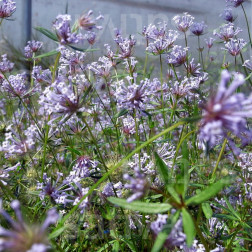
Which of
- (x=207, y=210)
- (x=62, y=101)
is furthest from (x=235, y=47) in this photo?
(x=62, y=101)

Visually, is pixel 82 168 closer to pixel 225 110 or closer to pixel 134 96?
pixel 134 96

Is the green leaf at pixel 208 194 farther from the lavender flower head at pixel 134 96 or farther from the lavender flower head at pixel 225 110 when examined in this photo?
the lavender flower head at pixel 134 96

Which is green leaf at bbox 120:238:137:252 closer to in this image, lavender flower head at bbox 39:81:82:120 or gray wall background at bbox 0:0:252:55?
lavender flower head at bbox 39:81:82:120

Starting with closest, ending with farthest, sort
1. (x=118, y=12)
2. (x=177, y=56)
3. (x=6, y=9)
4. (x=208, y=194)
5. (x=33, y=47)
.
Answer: (x=208, y=194) < (x=6, y=9) < (x=177, y=56) < (x=33, y=47) < (x=118, y=12)

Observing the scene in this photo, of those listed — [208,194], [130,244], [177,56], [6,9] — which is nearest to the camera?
[208,194]

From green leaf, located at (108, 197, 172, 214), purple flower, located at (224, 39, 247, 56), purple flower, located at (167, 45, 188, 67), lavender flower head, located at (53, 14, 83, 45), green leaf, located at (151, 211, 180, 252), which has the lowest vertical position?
green leaf, located at (151, 211, 180, 252)

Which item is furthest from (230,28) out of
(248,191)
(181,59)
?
(248,191)

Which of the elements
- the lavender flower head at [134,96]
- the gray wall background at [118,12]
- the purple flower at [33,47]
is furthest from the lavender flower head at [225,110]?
the gray wall background at [118,12]

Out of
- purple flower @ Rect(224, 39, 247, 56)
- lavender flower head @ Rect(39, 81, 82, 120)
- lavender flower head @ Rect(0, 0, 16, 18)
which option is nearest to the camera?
lavender flower head @ Rect(39, 81, 82, 120)

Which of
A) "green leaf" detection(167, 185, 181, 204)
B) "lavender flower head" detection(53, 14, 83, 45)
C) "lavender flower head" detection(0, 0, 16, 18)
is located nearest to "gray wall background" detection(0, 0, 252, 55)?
"lavender flower head" detection(0, 0, 16, 18)
